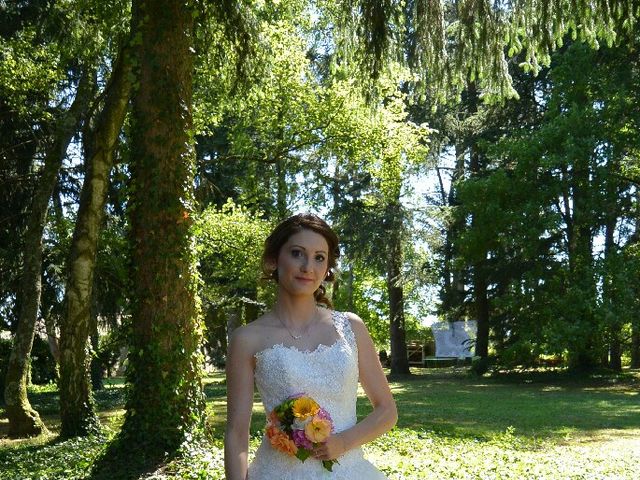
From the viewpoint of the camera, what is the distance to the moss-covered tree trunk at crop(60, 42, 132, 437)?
44.7 ft

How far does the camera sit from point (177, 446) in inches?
366

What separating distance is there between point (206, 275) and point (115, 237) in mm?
10797

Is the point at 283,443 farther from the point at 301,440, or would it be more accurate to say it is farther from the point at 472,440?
the point at 472,440

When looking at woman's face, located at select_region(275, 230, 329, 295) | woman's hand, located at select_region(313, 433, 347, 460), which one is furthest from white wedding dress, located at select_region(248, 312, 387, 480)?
woman's face, located at select_region(275, 230, 329, 295)

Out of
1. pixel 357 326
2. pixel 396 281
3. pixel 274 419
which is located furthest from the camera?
pixel 396 281

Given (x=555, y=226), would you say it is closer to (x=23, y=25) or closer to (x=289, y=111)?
(x=289, y=111)

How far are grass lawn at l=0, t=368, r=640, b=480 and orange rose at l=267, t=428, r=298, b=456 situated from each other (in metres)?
5.50

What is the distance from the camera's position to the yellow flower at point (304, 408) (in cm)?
321

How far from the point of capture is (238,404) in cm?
327

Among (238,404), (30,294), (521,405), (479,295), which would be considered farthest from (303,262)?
(479,295)

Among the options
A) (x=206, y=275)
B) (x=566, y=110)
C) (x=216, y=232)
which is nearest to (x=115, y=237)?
(x=216, y=232)

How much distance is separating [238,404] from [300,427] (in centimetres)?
25

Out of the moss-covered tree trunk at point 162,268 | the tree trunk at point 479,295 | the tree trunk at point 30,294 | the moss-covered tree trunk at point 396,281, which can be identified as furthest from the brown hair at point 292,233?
the tree trunk at point 479,295

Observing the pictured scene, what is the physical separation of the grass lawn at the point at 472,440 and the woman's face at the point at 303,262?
5604 mm
